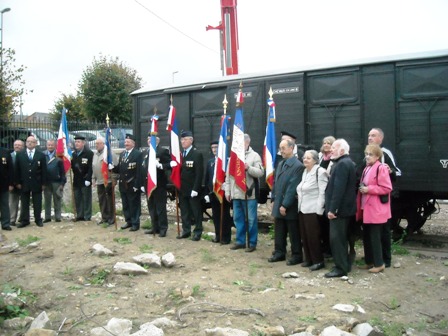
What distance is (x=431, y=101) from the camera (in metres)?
8.20

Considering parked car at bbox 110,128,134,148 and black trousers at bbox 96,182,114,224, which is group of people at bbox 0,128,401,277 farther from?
parked car at bbox 110,128,134,148

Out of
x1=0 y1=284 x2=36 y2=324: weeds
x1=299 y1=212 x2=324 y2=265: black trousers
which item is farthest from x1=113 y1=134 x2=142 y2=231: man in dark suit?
x1=299 y1=212 x2=324 y2=265: black trousers

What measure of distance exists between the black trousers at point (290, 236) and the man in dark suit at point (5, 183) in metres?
5.77

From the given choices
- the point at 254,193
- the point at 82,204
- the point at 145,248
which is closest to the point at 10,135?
the point at 82,204

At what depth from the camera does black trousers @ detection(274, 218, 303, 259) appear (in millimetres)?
7191

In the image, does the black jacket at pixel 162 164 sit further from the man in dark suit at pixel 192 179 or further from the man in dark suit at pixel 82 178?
the man in dark suit at pixel 82 178

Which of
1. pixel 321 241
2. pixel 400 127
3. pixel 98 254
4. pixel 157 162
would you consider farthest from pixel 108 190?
pixel 400 127

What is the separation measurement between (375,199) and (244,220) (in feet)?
7.83

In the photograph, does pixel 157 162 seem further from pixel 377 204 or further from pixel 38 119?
pixel 38 119

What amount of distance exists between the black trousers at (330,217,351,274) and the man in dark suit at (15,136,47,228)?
21.3 ft

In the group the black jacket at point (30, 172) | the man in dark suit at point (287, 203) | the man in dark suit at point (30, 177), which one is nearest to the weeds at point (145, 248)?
the man in dark suit at point (287, 203)

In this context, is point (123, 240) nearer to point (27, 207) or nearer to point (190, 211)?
point (190, 211)

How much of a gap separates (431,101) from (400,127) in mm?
635

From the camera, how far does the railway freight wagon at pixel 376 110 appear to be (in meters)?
8.15
